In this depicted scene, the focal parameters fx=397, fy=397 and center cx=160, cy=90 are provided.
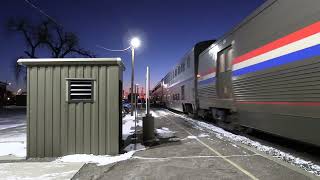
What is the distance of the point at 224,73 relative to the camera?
571 inches

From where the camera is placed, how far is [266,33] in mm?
10031

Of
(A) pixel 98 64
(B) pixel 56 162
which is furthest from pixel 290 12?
(B) pixel 56 162

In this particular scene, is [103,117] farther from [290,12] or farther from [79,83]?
[290,12]

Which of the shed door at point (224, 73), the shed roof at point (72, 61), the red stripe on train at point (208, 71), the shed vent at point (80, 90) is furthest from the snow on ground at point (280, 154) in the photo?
the shed vent at point (80, 90)

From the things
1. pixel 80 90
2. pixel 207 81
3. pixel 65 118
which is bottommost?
pixel 65 118

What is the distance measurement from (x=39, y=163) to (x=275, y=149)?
5.98 m

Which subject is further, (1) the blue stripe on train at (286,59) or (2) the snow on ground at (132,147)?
(2) the snow on ground at (132,147)

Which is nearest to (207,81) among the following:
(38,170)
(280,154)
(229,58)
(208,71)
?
(208,71)

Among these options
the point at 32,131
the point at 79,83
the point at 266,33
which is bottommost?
the point at 32,131

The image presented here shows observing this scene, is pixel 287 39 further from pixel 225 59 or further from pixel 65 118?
pixel 225 59

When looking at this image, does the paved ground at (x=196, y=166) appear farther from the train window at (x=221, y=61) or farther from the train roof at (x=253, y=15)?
the train window at (x=221, y=61)

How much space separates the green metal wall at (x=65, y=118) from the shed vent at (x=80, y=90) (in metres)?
0.11

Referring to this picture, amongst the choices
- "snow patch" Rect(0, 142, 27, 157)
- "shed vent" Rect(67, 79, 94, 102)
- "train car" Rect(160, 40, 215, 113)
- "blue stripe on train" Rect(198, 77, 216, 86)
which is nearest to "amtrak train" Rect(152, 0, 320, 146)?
"blue stripe on train" Rect(198, 77, 216, 86)

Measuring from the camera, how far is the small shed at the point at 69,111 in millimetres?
10039
